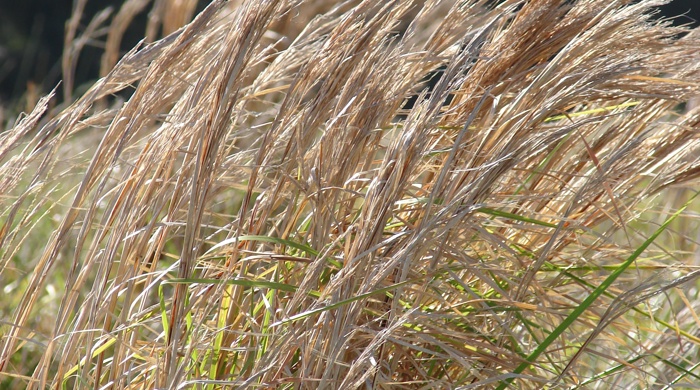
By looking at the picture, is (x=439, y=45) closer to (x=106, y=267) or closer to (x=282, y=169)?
(x=282, y=169)

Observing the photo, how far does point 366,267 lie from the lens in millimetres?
930

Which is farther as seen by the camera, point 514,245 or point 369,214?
point 514,245

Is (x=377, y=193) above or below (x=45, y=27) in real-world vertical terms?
above

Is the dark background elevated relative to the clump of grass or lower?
lower

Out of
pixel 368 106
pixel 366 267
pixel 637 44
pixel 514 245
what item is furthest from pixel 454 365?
pixel 637 44

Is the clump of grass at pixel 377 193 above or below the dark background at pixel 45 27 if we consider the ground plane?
above

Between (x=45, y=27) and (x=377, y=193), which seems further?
(x=45, y=27)

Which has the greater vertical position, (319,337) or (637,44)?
(637,44)

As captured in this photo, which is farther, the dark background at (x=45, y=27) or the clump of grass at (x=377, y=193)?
the dark background at (x=45, y=27)

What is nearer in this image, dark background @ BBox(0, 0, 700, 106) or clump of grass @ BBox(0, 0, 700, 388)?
clump of grass @ BBox(0, 0, 700, 388)

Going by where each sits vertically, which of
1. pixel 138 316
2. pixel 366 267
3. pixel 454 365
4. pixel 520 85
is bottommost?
pixel 454 365

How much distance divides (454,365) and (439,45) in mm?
478

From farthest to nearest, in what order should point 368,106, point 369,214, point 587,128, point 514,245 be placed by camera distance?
1. point 587,128
2. point 514,245
3. point 368,106
4. point 369,214

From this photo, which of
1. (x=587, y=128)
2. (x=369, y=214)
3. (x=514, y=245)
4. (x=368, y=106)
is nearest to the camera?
(x=369, y=214)
